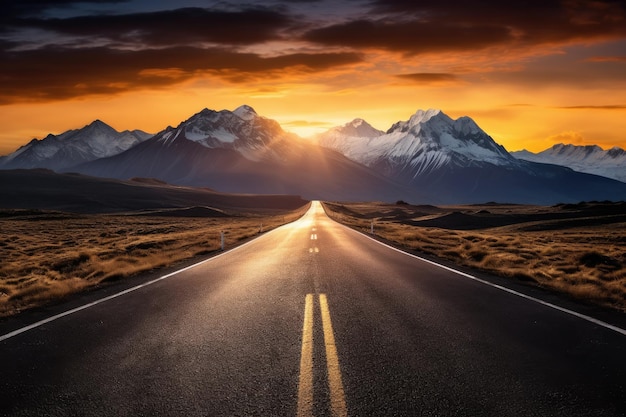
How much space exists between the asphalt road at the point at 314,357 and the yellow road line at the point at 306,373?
0.02 m

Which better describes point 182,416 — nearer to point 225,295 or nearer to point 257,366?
point 257,366

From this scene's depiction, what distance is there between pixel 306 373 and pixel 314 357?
21.4 inches

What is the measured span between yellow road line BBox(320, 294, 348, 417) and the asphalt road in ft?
0.07

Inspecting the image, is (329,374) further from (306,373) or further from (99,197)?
(99,197)

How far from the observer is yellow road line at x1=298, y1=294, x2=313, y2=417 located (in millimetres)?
4313

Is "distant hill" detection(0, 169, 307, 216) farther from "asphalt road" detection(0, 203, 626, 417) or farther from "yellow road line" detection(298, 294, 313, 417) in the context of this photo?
"yellow road line" detection(298, 294, 313, 417)

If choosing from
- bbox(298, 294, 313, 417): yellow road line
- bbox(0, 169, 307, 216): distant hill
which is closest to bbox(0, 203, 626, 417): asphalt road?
bbox(298, 294, 313, 417): yellow road line

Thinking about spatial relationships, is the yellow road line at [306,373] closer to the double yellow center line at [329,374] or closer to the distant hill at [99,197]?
the double yellow center line at [329,374]

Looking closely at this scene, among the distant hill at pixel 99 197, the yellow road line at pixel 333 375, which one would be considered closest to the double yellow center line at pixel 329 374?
the yellow road line at pixel 333 375

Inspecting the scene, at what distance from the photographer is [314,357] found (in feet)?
18.6

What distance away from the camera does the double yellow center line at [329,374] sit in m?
4.30

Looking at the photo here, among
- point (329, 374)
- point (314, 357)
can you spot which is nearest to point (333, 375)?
point (329, 374)

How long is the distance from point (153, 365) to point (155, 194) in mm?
179374

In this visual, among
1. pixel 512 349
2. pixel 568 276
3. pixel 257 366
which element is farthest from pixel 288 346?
pixel 568 276
